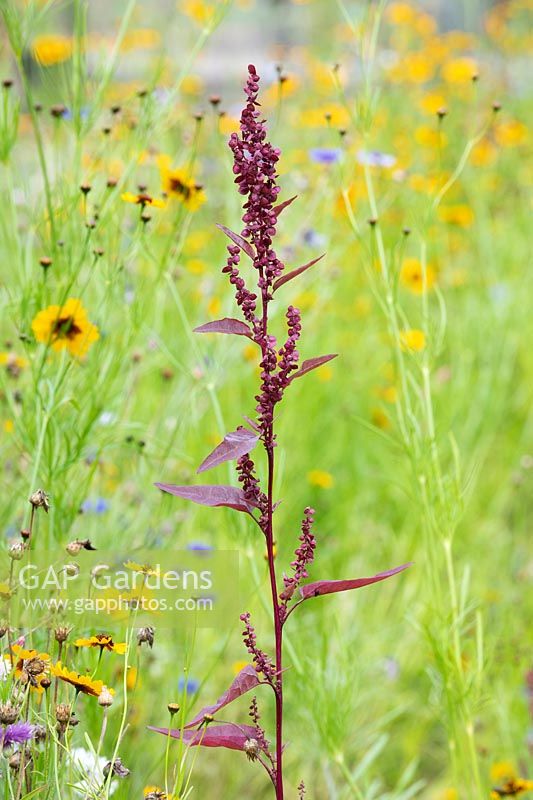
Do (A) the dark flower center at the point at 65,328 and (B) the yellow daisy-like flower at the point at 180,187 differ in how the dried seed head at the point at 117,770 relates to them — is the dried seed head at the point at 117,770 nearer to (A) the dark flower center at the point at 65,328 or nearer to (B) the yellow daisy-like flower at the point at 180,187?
(A) the dark flower center at the point at 65,328

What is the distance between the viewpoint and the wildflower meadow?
0.85 m

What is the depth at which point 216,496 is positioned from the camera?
0.77m

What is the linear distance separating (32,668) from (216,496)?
0.64 ft

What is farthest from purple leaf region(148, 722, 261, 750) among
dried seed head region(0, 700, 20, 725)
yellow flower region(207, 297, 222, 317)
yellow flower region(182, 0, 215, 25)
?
yellow flower region(207, 297, 222, 317)

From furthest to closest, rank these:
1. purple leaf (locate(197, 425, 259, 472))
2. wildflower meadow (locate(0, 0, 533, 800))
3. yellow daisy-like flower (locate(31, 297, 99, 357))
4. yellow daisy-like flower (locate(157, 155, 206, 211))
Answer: yellow daisy-like flower (locate(157, 155, 206, 211)), yellow daisy-like flower (locate(31, 297, 99, 357)), wildflower meadow (locate(0, 0, 533, 800)), purple leaf (locate(197, 425, 259, 472))

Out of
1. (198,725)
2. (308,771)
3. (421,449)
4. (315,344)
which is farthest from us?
(315,344)

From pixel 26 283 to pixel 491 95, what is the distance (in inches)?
122

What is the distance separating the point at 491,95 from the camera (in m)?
4.04

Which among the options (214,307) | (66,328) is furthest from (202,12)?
(66,328)

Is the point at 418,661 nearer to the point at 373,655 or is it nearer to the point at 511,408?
the point at 373,655

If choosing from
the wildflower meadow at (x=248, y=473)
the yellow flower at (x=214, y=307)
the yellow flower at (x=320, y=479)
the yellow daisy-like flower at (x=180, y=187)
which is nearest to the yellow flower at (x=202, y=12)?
the wildflower meadow at (x=248, y=473)

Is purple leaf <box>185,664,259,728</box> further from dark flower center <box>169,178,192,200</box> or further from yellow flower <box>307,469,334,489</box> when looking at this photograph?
yellow flower <box>307,469,334,489</box>

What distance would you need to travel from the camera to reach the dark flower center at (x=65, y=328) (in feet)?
4.21

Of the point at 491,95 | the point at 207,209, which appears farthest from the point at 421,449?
the point at 491,95
